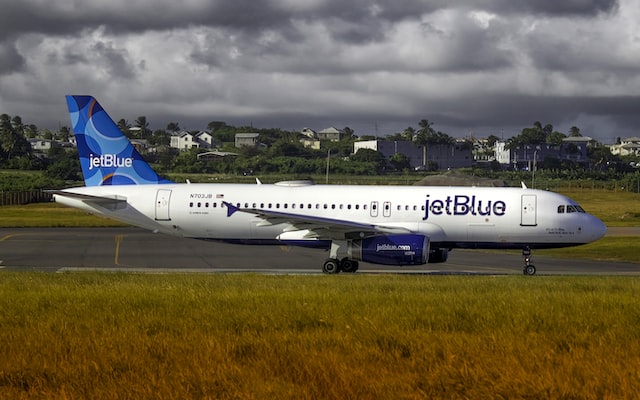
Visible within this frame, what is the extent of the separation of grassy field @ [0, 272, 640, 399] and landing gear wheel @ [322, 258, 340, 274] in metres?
13.3

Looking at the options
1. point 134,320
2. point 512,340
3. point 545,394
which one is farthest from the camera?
point 134,320

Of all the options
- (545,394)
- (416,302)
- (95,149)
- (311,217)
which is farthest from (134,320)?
(95,149)

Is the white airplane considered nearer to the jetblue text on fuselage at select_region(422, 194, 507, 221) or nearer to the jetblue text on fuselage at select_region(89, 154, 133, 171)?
the jetblue text on fuselage at select_region(422, 194, 507, 221)

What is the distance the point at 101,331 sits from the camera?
Answer: 13.8 metres

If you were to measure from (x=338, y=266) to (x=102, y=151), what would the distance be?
38.2ft

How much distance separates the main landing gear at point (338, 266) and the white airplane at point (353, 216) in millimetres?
39

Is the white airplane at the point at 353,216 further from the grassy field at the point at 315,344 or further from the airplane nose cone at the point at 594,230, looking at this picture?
the grassy field at the point at 315,344

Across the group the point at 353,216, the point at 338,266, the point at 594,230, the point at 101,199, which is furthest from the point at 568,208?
the point at 101,199

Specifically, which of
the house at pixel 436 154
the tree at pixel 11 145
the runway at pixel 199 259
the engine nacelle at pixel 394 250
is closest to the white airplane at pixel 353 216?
the engine nacelle at pixel 394 250

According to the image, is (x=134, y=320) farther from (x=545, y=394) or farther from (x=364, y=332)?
(x=545, y=394)

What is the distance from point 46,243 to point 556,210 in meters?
28.3

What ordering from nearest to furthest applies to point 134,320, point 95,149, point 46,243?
point 134,320 < point 95,149 < point 46,243

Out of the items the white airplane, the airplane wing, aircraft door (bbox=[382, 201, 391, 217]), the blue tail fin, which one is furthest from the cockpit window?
the blue tail fin

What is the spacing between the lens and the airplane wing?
106 feet
